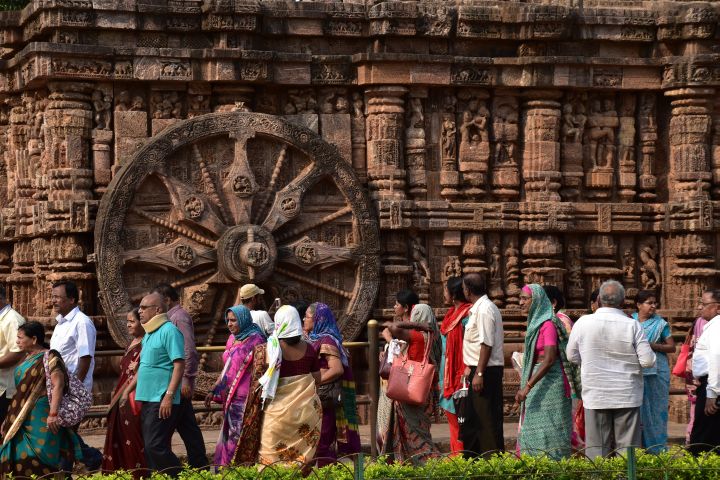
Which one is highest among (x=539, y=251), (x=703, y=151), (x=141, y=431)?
(x=703, y=151)

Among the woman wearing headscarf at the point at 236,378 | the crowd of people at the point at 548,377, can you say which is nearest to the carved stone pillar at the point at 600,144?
the crowd of people at the point at 548,377

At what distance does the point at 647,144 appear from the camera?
1784 centimetres

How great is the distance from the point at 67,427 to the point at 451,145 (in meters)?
6.96

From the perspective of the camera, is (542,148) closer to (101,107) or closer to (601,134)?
(601,134)

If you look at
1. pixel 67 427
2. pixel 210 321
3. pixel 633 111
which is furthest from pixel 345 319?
pixel 67 427

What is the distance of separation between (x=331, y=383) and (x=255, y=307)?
5.63ft

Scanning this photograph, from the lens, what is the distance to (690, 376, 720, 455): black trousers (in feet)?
42.6

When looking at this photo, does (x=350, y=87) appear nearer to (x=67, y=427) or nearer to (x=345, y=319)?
(x=345, y=319)

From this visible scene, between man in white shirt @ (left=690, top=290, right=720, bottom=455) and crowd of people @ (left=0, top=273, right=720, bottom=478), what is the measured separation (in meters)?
0.02

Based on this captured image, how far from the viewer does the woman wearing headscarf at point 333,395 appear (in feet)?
40.0

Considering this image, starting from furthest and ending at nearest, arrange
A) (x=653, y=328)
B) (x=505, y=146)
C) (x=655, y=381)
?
(x=505, y=146), (x=653, y=328), (x=655, y=381)

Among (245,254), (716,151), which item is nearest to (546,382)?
(245,254)

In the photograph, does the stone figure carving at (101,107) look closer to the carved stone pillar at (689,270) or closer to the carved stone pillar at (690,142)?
the carved stone pillar at (690,142)

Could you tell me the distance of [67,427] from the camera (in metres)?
11.5
